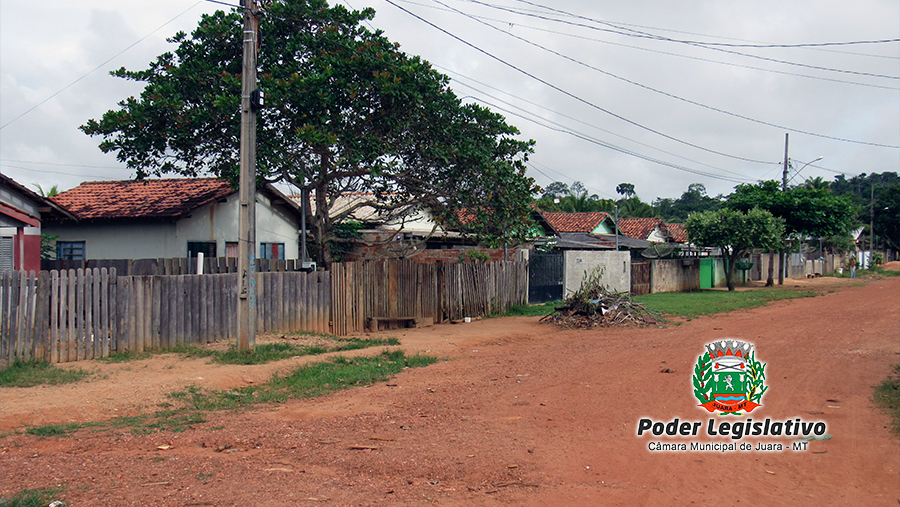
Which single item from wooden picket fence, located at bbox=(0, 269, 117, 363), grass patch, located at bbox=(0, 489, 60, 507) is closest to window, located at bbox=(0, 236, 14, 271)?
wooden picket fence, located at bbox=(0, 269, 117, 363)

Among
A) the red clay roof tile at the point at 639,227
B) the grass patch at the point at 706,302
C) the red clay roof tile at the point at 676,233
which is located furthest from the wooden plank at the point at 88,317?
the red clay roof tile at the point at 676,233

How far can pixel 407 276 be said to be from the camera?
17.0 m

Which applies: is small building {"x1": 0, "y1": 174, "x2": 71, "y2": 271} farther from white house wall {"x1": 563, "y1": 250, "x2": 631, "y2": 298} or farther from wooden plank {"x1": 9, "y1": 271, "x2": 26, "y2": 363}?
white house wall {"x1": 563, "y1": 250, "x2": 631, "y2": 298}

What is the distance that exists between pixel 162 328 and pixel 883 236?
3125 inches

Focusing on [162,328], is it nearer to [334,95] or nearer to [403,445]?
[334,95]

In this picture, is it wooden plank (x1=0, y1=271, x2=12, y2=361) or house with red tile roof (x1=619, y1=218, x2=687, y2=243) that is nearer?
wooden plank (x1=0, y1=271, x2=12, y2=361)

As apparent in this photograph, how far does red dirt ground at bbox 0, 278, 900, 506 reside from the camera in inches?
205

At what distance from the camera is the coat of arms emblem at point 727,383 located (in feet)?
24.7

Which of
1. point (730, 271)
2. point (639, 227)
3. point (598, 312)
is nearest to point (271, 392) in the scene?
point (598, 312)

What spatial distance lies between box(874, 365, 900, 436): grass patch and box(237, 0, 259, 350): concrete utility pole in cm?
953

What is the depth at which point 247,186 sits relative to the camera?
11.1 m

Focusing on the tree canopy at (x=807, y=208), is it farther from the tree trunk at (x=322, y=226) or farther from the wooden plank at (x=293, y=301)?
the wooden plank at (x=293, y=301)

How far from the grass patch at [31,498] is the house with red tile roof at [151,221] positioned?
1401cm

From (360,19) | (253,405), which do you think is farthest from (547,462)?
(360,19)
